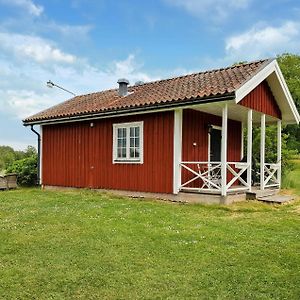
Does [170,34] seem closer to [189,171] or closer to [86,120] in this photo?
[86,120]

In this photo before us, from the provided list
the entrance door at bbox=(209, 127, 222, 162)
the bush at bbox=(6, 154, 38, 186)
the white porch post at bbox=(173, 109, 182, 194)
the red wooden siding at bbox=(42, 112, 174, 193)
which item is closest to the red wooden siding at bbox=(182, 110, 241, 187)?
the entrance door at bbox=(209, 127, 222, 162)

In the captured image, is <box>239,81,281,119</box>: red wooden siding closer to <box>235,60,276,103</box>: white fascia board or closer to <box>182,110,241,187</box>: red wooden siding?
<box>235,60,276,103</box>: white fascia board

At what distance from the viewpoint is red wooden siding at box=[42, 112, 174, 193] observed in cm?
1127

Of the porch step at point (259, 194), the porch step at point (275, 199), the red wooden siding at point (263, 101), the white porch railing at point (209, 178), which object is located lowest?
the porch step at point (275, 199)

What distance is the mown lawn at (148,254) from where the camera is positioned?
166 inches

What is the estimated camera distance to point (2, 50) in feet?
49.2

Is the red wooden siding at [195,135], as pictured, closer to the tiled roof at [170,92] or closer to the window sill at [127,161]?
the tiled roof at [170,92]

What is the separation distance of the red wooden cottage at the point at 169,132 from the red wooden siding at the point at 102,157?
0.03m

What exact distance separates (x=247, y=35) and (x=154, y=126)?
832 centimetres

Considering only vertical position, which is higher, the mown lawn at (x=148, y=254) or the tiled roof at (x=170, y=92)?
the tiled roof at (x=170, y=92)

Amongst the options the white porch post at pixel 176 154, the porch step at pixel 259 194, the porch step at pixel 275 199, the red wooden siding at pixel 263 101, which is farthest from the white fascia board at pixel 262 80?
the porch step at pixel 275 199

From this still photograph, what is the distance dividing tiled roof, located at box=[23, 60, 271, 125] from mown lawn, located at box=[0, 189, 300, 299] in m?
3.17

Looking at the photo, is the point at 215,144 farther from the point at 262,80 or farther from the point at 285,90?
the point at 285,90

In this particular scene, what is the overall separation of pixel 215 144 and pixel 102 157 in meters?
3.96
